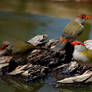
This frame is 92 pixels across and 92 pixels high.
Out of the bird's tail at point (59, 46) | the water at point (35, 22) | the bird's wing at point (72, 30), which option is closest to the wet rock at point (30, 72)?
the water at point (35, 22)

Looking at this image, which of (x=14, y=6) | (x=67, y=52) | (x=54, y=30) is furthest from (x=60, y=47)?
(x=14, y=6)

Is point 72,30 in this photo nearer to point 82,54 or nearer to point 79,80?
point 82,54

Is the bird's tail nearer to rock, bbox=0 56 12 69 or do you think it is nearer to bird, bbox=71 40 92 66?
bird, bbox=71 40 92 66

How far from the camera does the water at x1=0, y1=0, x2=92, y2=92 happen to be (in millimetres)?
3642

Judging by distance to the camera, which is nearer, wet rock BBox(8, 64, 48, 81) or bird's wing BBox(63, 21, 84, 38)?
wet rock BBox(8, 64, 48, 81)

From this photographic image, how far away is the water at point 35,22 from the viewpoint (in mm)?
3642

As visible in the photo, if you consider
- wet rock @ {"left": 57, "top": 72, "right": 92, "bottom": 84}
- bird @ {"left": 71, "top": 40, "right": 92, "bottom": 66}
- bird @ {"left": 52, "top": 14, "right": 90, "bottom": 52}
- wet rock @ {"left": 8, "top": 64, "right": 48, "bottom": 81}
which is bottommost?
wet rock @ {"left": 57, "top": 72, "right": 92, "bottom": 84}

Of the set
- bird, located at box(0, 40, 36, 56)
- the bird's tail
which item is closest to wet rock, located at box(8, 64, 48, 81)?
bird, located at box(0, 40, 36, 56)

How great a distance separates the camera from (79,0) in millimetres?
10086

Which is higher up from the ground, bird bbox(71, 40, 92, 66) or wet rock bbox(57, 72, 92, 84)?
bird bbox(71, 40, 92, 66)

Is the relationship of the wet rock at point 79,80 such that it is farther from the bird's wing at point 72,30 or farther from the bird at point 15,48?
the bird's wing at point 72,30

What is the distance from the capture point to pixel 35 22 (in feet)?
21.8

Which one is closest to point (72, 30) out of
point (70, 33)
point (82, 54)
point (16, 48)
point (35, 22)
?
point (70, 33)

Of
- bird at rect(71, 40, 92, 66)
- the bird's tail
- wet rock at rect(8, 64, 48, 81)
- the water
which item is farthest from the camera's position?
the bird's tail
